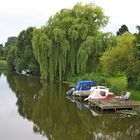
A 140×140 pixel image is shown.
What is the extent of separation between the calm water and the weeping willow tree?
54.3ft

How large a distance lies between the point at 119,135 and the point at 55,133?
3612 millimetres

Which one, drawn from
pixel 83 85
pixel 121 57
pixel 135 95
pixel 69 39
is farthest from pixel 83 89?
pixel 69 39

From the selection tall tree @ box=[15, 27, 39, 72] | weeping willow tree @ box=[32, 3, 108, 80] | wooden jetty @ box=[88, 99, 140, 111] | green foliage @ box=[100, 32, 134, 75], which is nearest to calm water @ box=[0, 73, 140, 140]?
wooden jetty @ box=[88, 99, 140, 111]

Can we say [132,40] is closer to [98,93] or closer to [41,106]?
[98,93]

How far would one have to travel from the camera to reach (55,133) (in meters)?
21.6

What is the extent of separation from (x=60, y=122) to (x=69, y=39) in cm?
2808

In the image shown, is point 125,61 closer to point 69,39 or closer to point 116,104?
point 116,104

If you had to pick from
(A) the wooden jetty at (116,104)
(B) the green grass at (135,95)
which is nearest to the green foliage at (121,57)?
(B) the green grass at (135,95)

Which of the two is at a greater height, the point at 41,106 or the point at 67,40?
the point at 67,40

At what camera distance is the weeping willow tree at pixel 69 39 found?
50.5m

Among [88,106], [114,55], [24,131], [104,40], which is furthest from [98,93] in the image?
[104,40]

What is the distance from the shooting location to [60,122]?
81.6ft

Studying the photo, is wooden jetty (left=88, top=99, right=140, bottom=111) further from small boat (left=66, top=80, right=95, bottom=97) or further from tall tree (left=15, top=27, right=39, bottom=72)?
tall tree (left=15, top=27, right=39, bottom=72)

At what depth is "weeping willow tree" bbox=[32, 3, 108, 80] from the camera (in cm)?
5048
